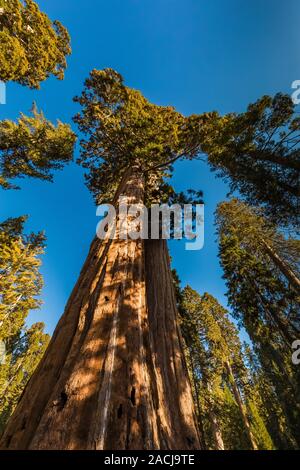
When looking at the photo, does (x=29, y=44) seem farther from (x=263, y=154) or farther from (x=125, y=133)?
(x=263, y=154)

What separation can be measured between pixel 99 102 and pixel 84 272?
860cm

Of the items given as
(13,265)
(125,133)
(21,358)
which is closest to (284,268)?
(125,133)

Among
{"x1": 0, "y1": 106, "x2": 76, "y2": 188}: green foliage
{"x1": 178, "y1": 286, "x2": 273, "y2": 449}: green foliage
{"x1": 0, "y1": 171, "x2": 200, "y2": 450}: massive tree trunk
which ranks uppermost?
{"x1": 0, "y1": 106, "x2": 76, "y2": 188}: green foliage

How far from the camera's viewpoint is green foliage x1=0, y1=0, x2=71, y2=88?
27.4ft

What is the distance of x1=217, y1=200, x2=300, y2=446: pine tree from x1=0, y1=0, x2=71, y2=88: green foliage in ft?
41.5

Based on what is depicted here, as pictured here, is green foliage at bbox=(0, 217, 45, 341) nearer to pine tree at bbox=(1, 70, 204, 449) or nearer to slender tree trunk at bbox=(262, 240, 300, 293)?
pine tree at bbox=(1, 70, 204, 449)

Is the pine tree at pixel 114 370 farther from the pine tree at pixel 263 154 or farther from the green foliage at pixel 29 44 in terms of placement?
the green foliage at pixel 29 44

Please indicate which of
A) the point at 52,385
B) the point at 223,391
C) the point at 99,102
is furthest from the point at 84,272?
the point at 223,391

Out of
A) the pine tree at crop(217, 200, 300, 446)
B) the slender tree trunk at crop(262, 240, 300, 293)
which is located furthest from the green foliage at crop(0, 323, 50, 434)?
the slender tree trunk at crop(262, 240, 300, 293)

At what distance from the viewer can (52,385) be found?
5.54ft

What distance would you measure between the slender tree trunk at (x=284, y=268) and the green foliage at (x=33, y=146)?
521 inches

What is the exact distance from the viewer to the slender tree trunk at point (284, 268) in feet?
36.9

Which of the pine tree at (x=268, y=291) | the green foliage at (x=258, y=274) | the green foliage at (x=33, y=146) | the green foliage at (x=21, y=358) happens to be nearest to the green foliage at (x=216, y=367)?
the pine tree at (x=268, y=291)

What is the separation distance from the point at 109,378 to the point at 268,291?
1132cm
